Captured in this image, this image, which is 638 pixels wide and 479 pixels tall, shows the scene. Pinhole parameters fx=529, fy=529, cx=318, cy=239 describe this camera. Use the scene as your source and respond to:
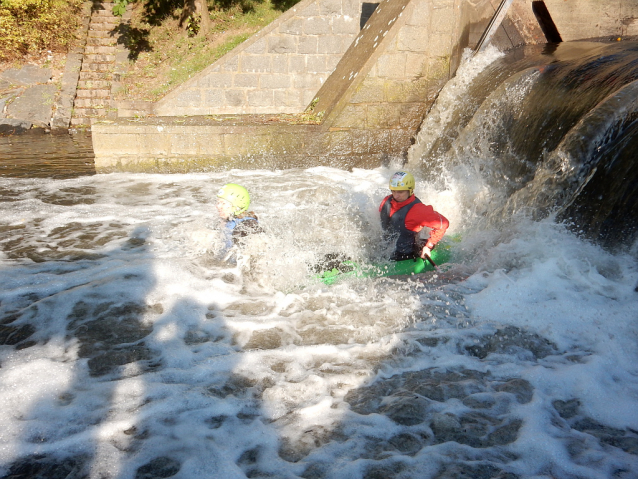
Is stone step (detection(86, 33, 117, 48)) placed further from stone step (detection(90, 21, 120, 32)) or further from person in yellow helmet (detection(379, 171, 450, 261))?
person in yellow helmet (detection(379, 171, 450, 261))

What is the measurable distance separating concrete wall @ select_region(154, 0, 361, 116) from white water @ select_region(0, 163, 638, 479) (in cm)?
507

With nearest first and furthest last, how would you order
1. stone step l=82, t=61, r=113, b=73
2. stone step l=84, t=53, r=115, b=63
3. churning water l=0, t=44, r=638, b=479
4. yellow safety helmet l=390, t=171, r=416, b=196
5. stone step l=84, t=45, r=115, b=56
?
churning water l=0, t=44, r=638, b=479 → yellow safety helmet l=390, t=171, r=416, b=196 → stone step l=82, t=61, r=113, b=73 → stone step l=84, t=53, r=115, b=63 → stone step l=84, t=45, r=115, b=56

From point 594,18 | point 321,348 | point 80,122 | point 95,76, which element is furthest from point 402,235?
point 95,76

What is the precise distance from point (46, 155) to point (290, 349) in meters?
8.86

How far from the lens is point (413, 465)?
2.85 metres

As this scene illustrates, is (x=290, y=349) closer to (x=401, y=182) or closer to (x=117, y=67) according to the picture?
(x=401, y=182)

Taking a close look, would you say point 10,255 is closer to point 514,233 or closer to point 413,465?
point 413,465

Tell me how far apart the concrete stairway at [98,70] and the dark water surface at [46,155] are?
88 cm

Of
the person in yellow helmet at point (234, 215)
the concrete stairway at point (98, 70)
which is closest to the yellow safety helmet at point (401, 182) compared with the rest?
the person in yellow helmet at point (234, 215)

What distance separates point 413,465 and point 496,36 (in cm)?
873

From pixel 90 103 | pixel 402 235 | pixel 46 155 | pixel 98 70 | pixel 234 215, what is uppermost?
pixel 98 70

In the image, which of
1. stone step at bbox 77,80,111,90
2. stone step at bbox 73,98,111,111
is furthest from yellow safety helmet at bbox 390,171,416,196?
stone step at bbox 77,80,111,90

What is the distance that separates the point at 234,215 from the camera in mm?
5551

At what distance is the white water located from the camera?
2.95 meters
